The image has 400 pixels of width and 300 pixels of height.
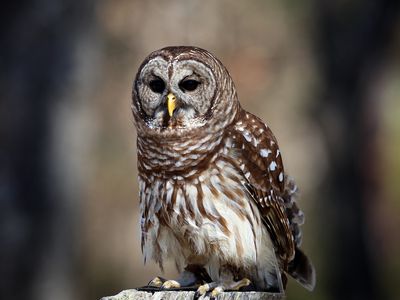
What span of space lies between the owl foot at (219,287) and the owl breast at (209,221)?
0.44ft

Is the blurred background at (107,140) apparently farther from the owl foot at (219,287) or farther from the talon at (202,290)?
the talon at (202,290)

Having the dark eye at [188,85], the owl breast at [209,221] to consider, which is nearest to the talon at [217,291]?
the owl breast at [209,221]

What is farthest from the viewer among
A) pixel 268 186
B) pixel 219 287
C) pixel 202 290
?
pixel 268 186

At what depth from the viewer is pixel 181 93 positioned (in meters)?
5.84

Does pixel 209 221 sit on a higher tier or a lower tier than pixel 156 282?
higher

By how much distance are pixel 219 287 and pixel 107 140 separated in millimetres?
11679

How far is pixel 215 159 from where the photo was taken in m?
5.84

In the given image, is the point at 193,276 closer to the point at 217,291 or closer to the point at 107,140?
the point at 217,291

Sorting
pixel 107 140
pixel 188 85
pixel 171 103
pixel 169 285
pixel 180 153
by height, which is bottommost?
pixel 169 285

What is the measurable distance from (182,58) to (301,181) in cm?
1206

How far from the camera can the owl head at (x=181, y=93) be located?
5801 mm

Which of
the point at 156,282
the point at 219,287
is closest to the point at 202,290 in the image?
the point at 219,287

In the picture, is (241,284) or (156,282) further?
(241,284)

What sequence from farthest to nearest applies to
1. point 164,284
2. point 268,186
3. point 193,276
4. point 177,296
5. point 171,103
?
point 193,276, point 268,186, point 171,103, point 164,284, point 177,296
